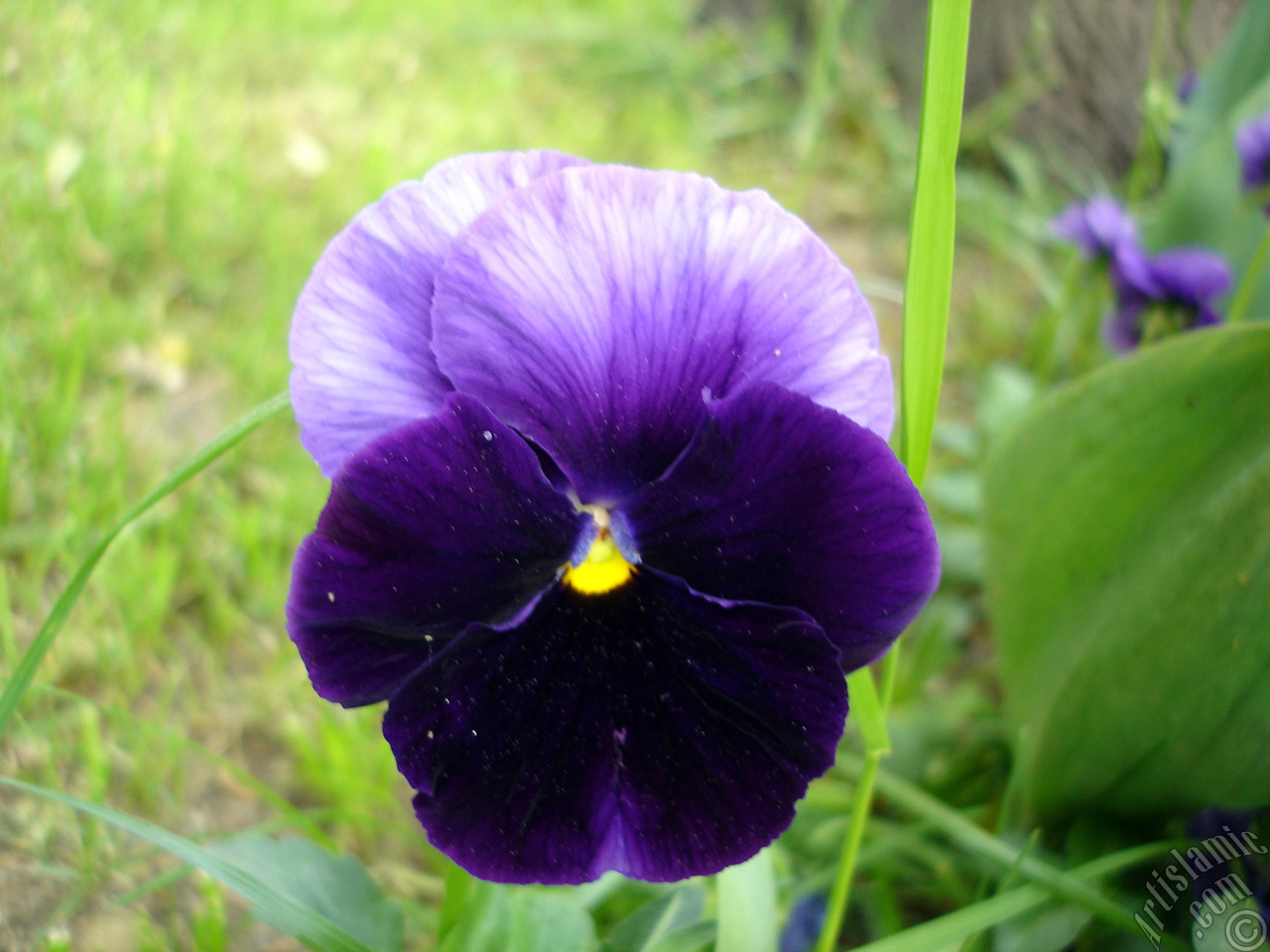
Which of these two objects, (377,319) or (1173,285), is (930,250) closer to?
(377,319)

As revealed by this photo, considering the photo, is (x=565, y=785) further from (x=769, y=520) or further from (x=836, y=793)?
(x=836, y=793)

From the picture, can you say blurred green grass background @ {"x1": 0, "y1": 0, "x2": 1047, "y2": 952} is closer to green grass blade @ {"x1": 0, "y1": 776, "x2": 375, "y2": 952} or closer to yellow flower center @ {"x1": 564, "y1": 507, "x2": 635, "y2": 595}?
green grass blade @ {"x1": 0, "y1": 776, "x2": 375, "y2": 952}

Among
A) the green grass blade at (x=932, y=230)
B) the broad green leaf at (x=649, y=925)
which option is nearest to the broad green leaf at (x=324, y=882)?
the broad green leaf at (x=649, y=925)

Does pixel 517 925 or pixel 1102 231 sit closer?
pixel 517 925

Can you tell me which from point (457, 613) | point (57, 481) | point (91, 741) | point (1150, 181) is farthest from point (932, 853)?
point (1150, 181)

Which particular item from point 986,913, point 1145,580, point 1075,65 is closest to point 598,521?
point 986,913

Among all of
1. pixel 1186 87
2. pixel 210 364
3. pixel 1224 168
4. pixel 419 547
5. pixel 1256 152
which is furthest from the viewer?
pixel 1186 87
